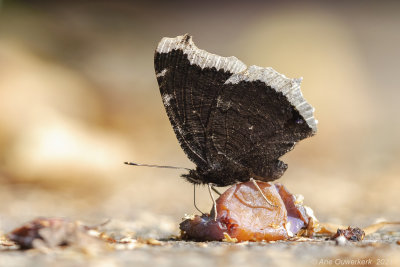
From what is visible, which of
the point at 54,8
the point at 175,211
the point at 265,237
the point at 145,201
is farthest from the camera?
the point at 54,8

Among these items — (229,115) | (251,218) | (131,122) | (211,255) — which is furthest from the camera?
(131,122)

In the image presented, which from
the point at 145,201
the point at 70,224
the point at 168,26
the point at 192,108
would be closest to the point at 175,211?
the point at 145,201

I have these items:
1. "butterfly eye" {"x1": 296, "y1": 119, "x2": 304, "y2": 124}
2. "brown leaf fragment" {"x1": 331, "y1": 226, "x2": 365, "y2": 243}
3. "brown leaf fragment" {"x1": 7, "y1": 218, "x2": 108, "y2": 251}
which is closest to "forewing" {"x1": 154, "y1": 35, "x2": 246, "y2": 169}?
"butterfly eye" {"x1": 296, "y1": 119, "x2": 304, "y2": 124}

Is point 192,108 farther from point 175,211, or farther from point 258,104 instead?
point 175,211

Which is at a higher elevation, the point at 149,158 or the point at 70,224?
the point at 149,158

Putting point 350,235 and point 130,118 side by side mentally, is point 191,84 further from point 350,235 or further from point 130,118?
point 130,118

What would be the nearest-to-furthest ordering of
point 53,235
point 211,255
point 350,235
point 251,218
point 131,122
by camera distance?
1. point 211,255
2. point 53,235
3. point 350,235
4. point 251,218
5. point 131,122

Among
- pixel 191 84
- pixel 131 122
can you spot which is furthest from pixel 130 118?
pixel 191 84

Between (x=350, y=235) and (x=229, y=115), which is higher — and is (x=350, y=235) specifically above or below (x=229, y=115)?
below
